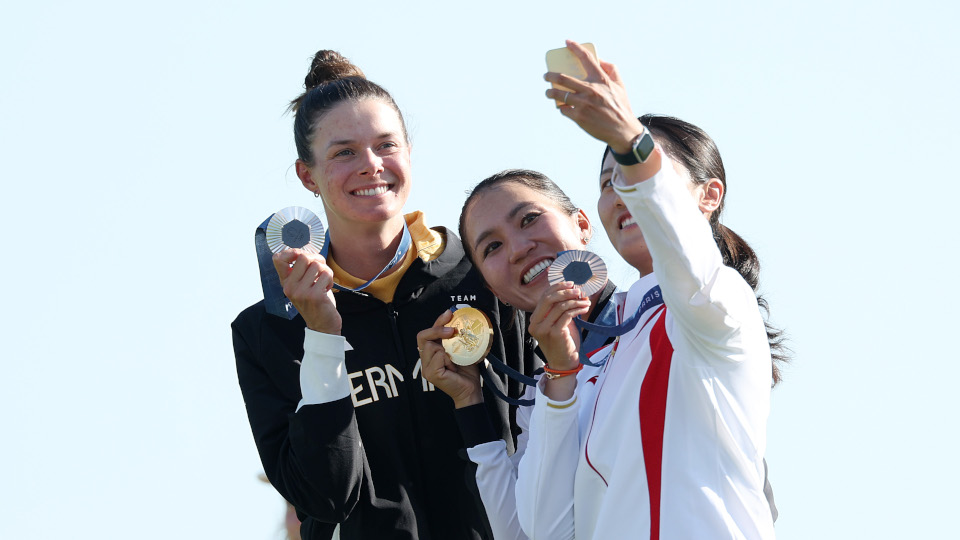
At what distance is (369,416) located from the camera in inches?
243

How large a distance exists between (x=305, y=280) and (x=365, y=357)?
792 mm

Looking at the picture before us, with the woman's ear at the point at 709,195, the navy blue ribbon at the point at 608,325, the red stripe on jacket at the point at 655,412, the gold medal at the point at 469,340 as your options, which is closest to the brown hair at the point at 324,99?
the gold medal at the point at 469,340

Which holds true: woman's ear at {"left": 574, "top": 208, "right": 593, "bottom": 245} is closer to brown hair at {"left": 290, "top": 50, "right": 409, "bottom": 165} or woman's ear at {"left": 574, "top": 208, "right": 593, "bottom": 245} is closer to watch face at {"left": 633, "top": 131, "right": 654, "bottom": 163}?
brown hair at {"left": 290, "top": 50, "right": 409, "bottom": 165}

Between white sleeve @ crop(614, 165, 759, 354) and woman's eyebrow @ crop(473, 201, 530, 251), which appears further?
woman's eyebrow @ crop(473, 201, 530, 251)

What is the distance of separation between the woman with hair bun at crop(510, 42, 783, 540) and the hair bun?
8.16ft

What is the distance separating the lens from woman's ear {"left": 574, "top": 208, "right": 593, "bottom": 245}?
600cm

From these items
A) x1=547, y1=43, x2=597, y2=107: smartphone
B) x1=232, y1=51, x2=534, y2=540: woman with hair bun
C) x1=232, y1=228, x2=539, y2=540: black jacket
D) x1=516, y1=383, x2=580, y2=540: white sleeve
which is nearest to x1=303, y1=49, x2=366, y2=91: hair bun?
x1=232, y1=51, x2=534, y2=540: woman with hair bun

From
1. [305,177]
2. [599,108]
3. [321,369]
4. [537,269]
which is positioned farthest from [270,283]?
[599,108]

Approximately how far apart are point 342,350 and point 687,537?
7.50 feet

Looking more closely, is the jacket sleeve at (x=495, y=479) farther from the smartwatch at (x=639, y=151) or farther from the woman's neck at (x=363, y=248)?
the smartwatch at (x=639, y=151)

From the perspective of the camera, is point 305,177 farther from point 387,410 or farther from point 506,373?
point 506,373

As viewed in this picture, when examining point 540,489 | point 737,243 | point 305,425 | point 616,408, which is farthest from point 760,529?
point 305,425

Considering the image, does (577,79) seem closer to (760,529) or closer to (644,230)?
(644,230)

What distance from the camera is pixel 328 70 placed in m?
7.04
